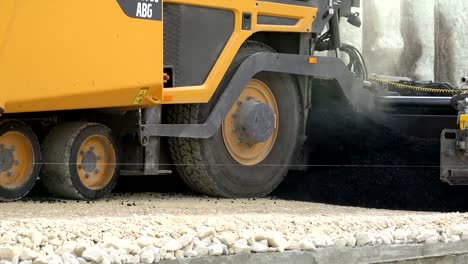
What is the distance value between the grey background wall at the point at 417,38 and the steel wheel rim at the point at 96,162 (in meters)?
11.5

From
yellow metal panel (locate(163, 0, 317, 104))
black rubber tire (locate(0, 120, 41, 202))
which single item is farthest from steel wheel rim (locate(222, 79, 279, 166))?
black rubber tire (locate(0, 120, 41, 202))

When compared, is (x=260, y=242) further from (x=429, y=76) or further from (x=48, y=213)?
(x=429, y=76)

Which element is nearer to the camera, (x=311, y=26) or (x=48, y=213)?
(x=48, y=213)

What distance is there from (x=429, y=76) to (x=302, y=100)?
11.4 metres

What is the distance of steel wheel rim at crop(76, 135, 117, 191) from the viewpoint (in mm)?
6883

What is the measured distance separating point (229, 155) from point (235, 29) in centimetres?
91

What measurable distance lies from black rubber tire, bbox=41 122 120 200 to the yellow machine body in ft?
0.80

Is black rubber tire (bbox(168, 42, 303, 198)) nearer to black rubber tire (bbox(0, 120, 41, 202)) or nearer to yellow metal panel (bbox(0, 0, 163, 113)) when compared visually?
yellow metal panel (bbox(0, 0, 163, 113))

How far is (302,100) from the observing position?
8.35 m

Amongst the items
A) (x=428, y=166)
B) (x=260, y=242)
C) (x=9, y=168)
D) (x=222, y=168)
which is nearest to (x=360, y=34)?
(x=428, y=166)

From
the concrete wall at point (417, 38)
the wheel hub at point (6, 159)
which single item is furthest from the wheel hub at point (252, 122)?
the concrete wall at point (417, 38)

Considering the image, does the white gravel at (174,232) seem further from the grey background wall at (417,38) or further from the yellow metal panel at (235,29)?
the grey background wall at (417,38)


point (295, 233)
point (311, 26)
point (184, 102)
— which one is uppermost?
point (311, 26)

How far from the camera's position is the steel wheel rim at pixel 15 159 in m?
6.41
